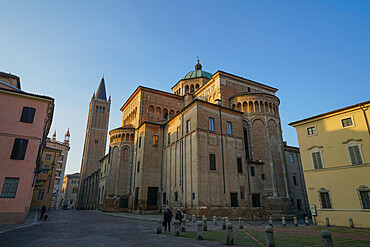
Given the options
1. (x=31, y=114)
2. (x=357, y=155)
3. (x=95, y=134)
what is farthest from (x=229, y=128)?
(x=95, y=134)

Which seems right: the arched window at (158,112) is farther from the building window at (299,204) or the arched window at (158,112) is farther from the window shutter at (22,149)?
the building window at (299,204)

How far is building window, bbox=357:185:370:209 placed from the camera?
1684 centimetres

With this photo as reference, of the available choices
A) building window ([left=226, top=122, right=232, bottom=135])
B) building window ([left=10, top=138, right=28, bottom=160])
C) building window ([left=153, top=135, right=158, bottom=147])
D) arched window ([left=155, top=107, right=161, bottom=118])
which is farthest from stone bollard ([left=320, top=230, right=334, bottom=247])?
arched window ([left=155, top=107, right=161, bottom=118])

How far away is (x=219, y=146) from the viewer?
25.7 metres

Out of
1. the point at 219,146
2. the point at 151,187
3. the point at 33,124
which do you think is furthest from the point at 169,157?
the point at 33,124

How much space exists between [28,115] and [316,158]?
24.4m

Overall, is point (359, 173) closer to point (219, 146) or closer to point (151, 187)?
point (219, 146)

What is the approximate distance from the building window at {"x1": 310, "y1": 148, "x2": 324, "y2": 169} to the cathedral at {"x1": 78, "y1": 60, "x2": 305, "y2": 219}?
7778mm

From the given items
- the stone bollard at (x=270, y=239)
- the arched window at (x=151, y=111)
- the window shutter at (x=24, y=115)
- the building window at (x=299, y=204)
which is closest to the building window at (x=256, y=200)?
the building window at (x=299, y=204)

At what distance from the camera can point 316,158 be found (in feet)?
67.2

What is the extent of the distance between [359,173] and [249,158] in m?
12.4

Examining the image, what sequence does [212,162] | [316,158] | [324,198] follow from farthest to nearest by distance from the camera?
[212,162] < [316,158] < [324,198]

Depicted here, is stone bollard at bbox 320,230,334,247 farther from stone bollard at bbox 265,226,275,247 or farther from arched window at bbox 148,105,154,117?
arched window at bbox 148,105,154,117

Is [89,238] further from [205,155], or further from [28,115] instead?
[205,155]
